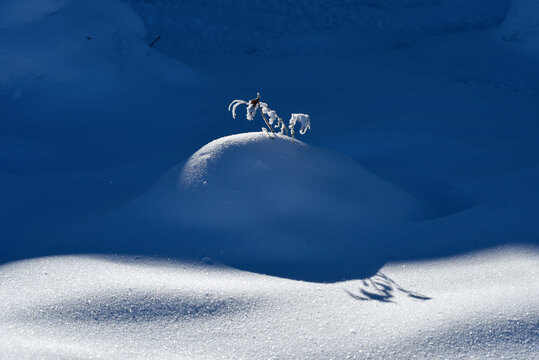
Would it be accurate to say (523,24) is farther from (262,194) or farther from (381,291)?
(381,291)

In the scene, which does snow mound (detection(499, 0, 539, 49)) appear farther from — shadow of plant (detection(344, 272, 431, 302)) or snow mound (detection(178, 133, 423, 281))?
shadow of plant (detection(344, 272, 431, 302))

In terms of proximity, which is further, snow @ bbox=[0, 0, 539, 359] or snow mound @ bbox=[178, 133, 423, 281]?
snow mound @ bbox=[178, 133, 423, 281]

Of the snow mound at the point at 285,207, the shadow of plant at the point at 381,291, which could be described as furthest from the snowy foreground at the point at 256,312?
the snow mound at the point at 285,207

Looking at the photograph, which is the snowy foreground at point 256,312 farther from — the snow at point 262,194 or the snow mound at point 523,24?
the snow mound at point 523,24

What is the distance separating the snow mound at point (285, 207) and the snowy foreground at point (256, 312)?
0.68 feet

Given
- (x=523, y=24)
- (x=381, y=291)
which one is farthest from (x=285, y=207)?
(x=523, y=24)

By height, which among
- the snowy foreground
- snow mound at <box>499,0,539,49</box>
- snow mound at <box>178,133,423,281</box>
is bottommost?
the snowy foreground

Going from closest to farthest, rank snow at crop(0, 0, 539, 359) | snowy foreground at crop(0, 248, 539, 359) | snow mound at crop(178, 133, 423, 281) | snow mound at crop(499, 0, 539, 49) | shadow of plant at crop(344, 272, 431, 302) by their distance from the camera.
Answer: snowy foreground at crop(0, 248, 539, 359) → snow at crop(0, 0, 539, 359) → shadow of plant at crop(344, 272, 431, 302) → snow mound at crop(178, 133, 423, 281) → snow mound at crop(499, 0, 539, 49)

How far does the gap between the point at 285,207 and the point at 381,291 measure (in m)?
0.81

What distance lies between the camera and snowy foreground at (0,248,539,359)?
6.47 ft

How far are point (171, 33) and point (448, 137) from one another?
433 cm

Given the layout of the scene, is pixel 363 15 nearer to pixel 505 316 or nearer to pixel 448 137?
pixel 448 137

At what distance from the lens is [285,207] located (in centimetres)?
306

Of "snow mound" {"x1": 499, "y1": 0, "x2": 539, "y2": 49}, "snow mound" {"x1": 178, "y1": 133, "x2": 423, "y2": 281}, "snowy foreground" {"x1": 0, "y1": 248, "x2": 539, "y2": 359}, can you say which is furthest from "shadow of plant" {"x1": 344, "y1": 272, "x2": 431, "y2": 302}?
"snow mound" {"x1": 499, "y1": 0, "x2": 539, "y2": 49}
